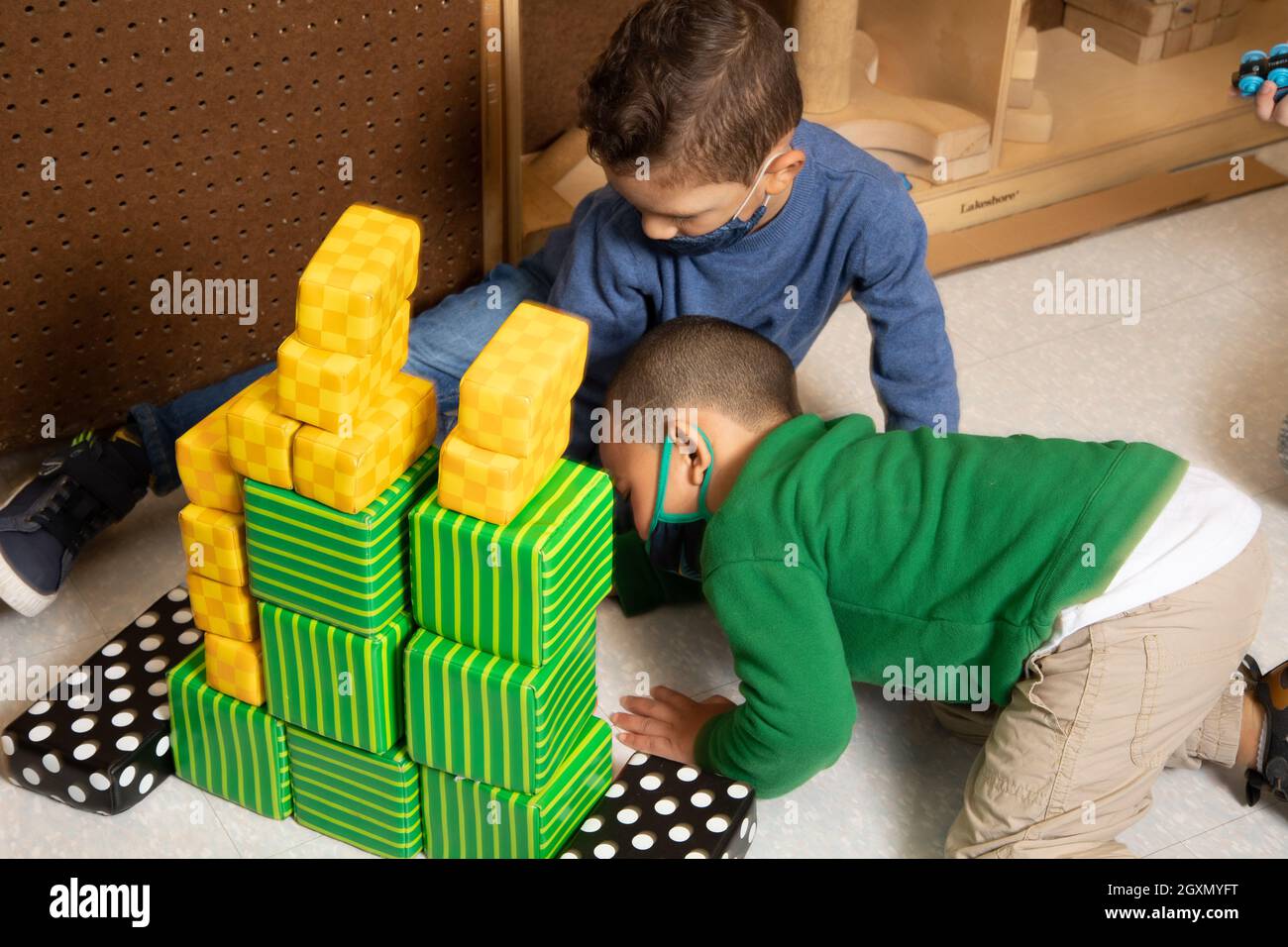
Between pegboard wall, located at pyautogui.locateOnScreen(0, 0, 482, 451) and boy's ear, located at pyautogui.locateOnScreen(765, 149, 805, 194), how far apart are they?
42cm

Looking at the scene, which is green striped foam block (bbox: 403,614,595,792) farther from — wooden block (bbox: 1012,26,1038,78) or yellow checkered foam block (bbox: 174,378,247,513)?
wooden block (bbox: 1012,26,1038,78)

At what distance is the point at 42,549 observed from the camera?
1523 millimetres

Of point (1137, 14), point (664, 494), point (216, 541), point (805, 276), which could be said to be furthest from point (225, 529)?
point (1137, 14)

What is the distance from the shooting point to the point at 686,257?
1542mm

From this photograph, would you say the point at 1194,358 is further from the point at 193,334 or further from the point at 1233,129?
the point at 193,334

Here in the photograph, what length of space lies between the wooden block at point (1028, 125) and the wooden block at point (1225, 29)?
0.48 metres

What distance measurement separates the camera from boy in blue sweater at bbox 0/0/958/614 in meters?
1.36

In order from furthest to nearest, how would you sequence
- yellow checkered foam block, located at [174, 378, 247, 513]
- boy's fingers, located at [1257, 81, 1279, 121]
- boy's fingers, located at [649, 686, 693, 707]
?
boy's fingers, located at [1257, 81, 1279, 121] → boy's fingers, located at [649, 686, 693, 707] → yellow checkered foam block, located at [174, 378, 247, 513]

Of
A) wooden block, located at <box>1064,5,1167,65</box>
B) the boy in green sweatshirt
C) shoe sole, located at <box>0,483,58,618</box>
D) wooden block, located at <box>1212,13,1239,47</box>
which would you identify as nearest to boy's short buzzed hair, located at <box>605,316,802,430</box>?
the boy in green sweatshirt

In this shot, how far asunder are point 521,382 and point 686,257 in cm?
54

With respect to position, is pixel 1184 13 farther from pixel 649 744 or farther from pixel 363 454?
pixel 363 454

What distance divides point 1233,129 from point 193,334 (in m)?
1.63

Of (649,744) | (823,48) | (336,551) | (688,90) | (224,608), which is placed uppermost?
(688,90)

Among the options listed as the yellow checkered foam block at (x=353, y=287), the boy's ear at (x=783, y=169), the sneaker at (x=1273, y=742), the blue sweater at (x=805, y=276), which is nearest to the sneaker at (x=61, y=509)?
the blue sweater at (x=805, y=276)
